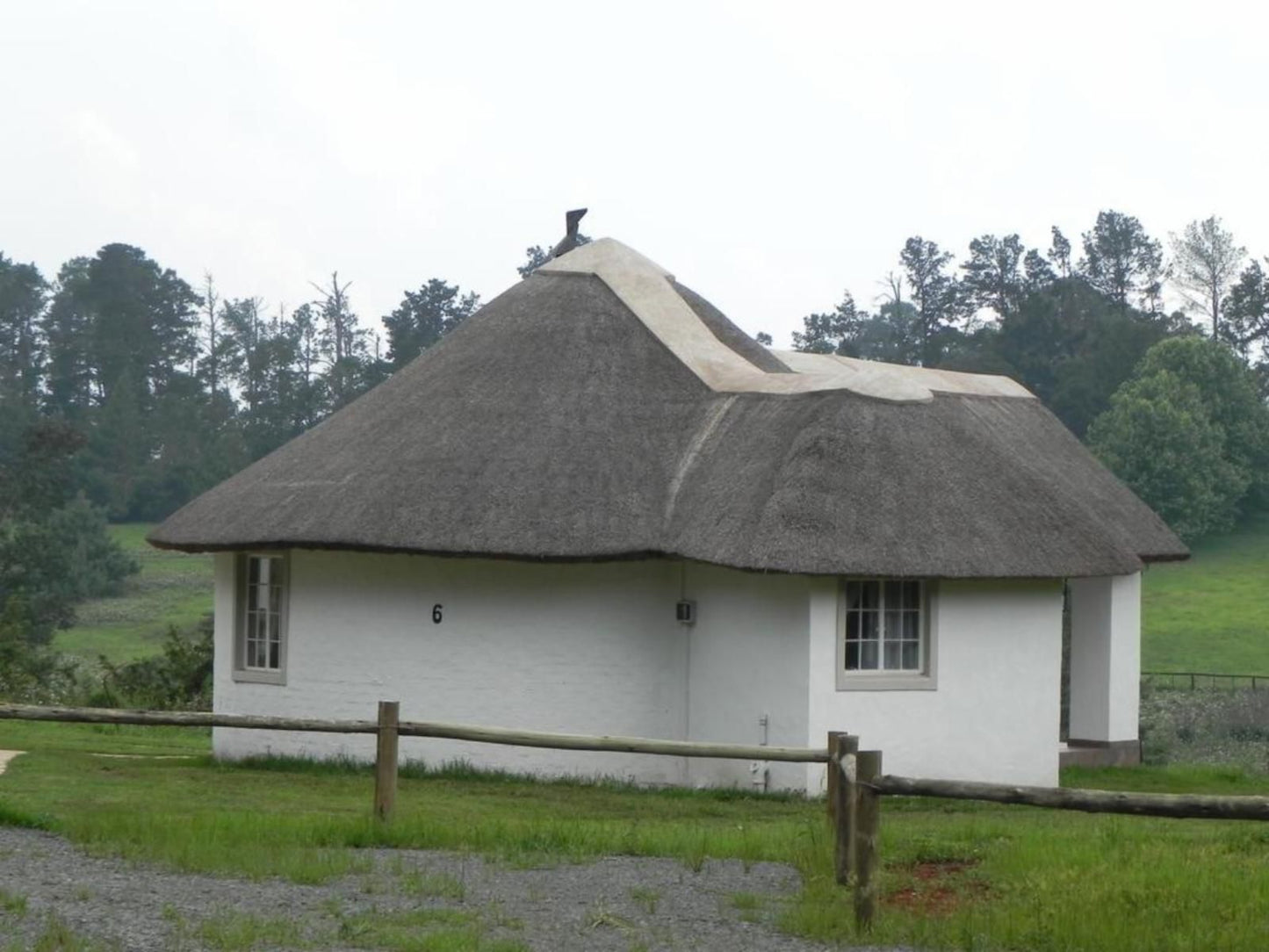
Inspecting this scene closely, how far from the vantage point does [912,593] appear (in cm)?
1736

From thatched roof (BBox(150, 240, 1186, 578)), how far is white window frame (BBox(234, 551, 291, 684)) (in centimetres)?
57

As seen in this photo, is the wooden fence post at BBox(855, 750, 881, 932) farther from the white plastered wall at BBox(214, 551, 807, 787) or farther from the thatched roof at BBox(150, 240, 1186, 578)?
the white plastered wall at BBox(214, 551, 807, 787)

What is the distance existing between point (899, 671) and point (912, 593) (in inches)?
29.2

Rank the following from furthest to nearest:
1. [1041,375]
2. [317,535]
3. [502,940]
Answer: [1041,375], [317,535], [502,940]

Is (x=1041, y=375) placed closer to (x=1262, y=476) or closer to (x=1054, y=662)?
(x=1262, y=476)

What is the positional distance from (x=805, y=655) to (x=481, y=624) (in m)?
3.32

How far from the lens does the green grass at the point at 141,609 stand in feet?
167

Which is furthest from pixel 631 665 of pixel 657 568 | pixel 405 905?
pixel 405 905

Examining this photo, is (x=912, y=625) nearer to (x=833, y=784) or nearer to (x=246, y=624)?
(x=833, y=784)

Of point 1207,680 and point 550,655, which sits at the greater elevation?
point 550,655

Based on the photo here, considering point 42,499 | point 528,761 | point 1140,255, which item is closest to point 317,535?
point 528,761

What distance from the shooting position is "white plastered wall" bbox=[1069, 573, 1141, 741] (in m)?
21.0

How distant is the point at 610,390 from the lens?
19406mm

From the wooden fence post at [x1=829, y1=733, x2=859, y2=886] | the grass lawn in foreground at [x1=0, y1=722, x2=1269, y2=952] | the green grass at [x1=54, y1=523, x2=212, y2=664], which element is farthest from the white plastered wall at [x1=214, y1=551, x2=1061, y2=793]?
the green grass at [x1=54, y1=523, x2=212, y2=664]
